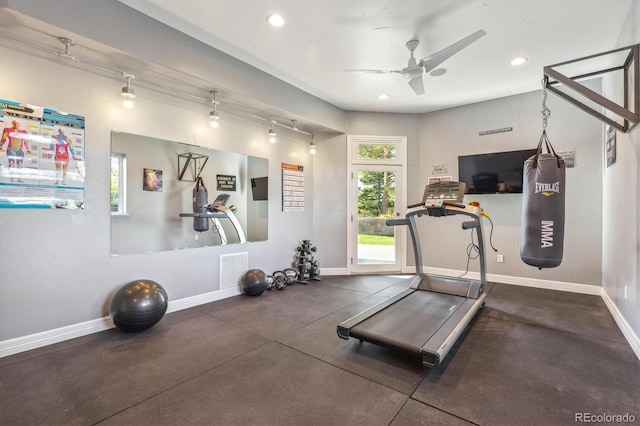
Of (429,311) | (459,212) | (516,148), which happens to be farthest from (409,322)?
(516,148)

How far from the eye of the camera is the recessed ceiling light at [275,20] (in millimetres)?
2891

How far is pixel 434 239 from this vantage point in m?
5.62

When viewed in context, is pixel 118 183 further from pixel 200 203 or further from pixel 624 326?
pixel 624 326

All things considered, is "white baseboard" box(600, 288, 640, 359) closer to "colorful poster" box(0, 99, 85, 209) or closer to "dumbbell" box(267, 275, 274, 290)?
"dumbbell" box(267, 275, 274, 290)

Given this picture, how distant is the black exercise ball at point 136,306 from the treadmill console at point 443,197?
3.05 meters

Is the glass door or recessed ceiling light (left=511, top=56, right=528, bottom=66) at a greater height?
recessed ceiling light (left=511, top=56, right=528, bottom=66)

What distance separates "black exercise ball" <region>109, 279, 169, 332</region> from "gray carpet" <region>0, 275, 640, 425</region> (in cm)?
13

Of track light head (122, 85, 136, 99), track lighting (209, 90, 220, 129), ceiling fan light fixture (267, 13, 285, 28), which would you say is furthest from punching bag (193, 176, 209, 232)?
ceiling fan light fixture (267, 13, 285, 28)

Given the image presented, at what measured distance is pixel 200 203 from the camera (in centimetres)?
397

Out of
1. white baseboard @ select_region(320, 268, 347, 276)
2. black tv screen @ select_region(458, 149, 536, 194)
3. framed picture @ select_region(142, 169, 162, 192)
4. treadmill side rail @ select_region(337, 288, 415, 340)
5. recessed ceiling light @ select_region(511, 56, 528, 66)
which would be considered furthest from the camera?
white baseboard @ select_region(320, 268, 347, 276)

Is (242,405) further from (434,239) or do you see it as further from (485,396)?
(434,239)

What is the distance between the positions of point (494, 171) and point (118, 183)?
17.4ft

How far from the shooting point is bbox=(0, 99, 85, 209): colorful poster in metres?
2.52

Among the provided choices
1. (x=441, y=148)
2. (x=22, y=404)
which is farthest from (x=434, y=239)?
(x=22, y=404)
